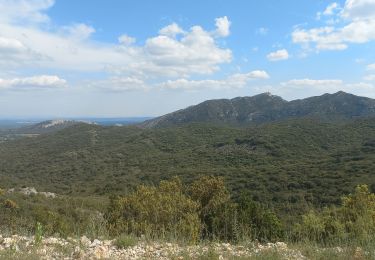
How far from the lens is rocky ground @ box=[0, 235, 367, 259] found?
211 inches

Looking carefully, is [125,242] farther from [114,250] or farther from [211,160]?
[211,160]

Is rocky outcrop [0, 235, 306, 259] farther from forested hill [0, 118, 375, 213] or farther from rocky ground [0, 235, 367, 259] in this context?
forested hill [0, 118, 375, 213]

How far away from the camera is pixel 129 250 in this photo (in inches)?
244

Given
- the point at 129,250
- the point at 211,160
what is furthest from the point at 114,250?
the point at 211,160

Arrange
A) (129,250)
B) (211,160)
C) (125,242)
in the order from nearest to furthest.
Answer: (129,250)
(125,242)
(211,160)

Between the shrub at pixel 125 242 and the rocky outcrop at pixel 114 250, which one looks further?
the shrub at pixel 125 242

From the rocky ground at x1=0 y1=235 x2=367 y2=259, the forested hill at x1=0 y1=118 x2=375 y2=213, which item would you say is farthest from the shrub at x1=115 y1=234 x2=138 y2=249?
the forested hill at x1=0 y1=118 x2=375 y2=213

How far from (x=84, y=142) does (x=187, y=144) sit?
114 ft

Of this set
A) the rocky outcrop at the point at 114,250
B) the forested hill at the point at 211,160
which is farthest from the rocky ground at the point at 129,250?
the forested hill at the point at 211,160

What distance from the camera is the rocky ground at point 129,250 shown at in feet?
17.6

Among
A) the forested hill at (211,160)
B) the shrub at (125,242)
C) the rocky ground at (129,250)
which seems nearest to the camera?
the rocky ground at (129,250)

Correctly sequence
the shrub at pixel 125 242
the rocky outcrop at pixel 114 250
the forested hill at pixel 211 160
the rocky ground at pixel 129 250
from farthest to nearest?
the forested hill at pixel 211 160
the shrub at pixel 125 242
the rocky outcrop at pixel 114 250
the rocky ground at pixel 129 250

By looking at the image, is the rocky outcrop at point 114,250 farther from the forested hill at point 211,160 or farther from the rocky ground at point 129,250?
the forested hill at point 211,160

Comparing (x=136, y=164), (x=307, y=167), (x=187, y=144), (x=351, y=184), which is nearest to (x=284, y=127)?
(x=187, y=144)
